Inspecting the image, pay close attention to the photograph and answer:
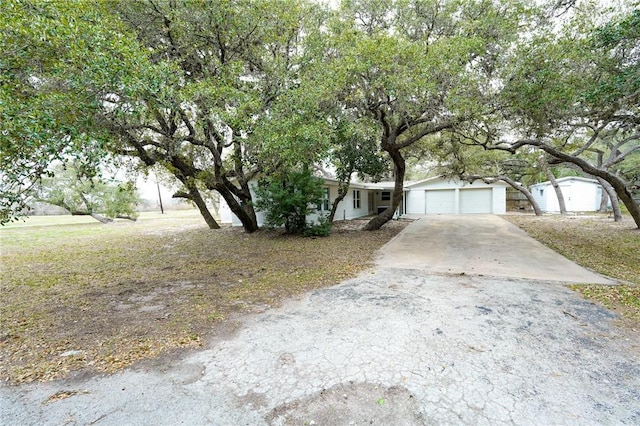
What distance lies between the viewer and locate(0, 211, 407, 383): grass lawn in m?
3.44

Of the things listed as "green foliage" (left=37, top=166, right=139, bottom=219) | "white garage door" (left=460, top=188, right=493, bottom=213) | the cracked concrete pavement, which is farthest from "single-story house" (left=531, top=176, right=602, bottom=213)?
"green foliage" (left=37, top=166, right=139, bottom=219)

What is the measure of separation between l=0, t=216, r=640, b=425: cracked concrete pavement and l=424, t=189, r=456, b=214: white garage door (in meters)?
20.4

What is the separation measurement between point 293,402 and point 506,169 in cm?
2495

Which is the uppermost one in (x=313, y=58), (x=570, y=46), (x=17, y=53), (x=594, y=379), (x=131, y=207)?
(x=313, y=58)

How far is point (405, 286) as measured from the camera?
542cm

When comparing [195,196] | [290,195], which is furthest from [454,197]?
[195,196]

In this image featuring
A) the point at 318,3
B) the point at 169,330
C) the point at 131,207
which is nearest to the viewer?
the point at 169,330

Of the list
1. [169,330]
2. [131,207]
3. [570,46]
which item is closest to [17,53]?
[169,330]

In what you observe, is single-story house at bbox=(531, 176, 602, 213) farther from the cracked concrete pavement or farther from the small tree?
the cracked concrete pavement

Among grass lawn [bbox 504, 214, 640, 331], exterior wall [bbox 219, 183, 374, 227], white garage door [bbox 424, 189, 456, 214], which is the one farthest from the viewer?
white garage door [bbox 424, 189, 456, 214]

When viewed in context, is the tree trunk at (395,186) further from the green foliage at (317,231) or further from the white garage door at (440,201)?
the white garage door at (440,201)

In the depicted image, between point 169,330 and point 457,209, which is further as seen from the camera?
point 457,209

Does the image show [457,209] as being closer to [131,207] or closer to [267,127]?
[267,127]

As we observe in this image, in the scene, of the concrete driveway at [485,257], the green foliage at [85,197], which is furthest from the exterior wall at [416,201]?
the green foliage at [85,197]
